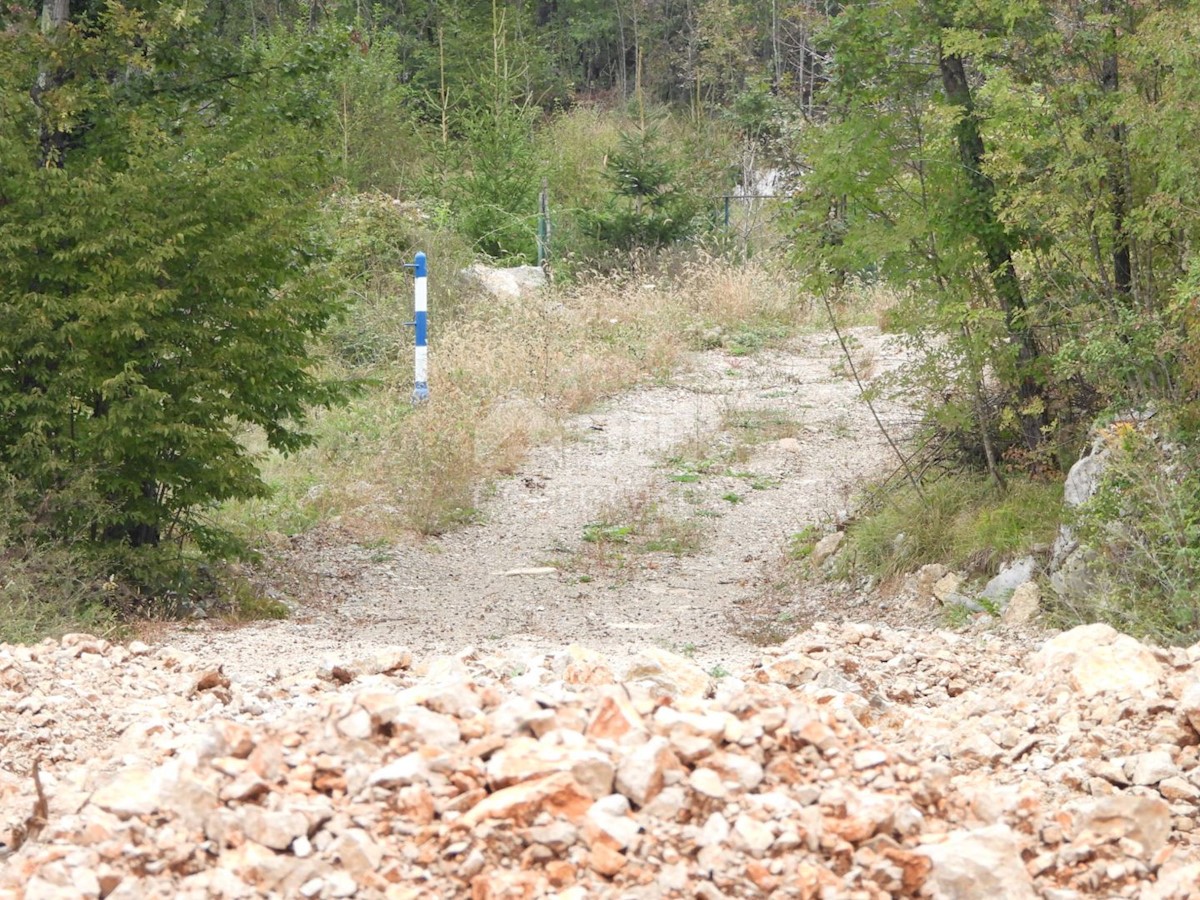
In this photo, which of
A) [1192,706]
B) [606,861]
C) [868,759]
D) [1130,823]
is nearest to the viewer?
[606,861]

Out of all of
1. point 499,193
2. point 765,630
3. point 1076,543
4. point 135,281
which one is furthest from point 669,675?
point 499,193

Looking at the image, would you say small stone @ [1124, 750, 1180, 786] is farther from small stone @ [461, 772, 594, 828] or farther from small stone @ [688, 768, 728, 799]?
small stone @ [461, 772, 594, 828]

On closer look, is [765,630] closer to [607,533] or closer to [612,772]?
[607,533]

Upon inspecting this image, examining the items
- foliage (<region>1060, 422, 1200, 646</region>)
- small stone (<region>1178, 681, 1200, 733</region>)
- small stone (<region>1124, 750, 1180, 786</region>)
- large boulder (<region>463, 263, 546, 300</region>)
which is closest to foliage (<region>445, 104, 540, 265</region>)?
large boulder (<region>463, 263, 546, 300</region>)

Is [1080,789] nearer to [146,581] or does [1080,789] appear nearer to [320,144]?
[146,581]

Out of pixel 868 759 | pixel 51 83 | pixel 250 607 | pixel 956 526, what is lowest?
pixel 250 607

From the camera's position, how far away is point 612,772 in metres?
3.77

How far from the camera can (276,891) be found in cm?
347

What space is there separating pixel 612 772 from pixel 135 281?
567 centimetres

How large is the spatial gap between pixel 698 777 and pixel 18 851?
6.21ft

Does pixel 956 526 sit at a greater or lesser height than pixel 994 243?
lesser

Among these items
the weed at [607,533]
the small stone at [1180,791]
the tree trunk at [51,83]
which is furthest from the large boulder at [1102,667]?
the tree trunk at [51,83]

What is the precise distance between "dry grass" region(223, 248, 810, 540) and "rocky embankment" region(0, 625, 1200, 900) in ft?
20.1

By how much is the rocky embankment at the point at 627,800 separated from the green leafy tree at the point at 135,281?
3.81 m
